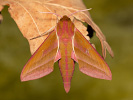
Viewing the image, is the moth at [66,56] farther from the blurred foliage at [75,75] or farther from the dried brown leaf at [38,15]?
the blurred foliage at [75,75]

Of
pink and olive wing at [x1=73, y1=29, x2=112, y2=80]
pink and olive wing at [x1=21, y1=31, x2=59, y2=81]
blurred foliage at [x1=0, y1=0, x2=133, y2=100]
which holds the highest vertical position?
pink and olive wing at [x1=21, y1=31, x2=59, y2=81]

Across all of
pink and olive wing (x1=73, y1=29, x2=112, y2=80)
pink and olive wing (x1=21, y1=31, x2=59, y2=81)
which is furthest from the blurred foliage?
pink and olive wing (x1=21, y1=31, x2=59, y2=81)

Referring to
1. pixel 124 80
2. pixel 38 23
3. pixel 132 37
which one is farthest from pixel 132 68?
pixel 38 23

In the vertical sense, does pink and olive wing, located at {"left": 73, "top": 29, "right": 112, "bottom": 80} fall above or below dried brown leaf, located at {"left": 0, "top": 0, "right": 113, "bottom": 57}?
below

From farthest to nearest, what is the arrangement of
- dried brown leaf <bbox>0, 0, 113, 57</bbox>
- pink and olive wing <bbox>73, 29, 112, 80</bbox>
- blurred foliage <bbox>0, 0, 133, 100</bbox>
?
blurred foliage <bbox>0, 0, 133, 100</bbox> → pink and olive wing <bbox>73, 29, 112, 80</bbox> → dried brown leaf <bbox>0, 0, 113, 57</bbox>

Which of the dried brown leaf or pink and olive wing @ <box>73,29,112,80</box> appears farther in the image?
pink and olive wing @ <box>73,29,112,80</box>

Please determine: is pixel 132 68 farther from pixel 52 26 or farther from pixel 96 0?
pixel 52 26

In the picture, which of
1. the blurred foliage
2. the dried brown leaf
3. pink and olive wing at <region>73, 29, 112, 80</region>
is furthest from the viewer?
the blurred foliage

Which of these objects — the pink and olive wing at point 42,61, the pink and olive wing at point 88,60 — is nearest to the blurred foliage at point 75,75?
the pink and olive wing at point 88,60

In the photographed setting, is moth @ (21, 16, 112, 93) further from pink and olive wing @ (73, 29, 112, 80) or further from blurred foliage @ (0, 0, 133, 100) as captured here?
blurred foliage @ (0, 0, 133, 100)
